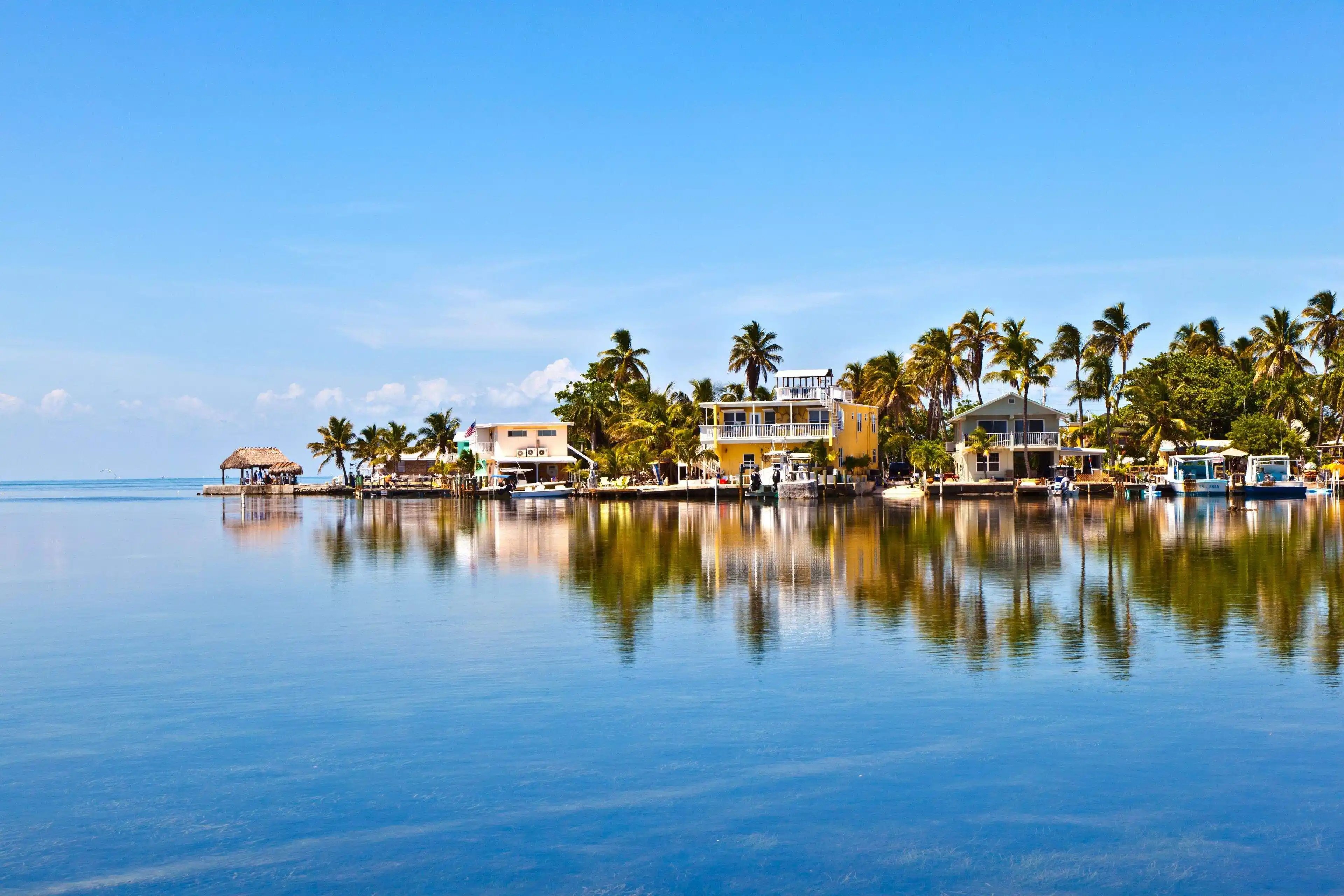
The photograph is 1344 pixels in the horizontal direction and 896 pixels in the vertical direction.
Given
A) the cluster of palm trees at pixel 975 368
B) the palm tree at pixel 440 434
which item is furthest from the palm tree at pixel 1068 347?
the palm tree at pixel 440 434

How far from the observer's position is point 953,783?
455 inches

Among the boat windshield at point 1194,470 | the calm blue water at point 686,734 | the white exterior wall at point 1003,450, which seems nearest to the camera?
the calm blue water at point 686,734

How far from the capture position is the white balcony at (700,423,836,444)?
8556 cm

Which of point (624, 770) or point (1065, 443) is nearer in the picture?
point (624, 770)

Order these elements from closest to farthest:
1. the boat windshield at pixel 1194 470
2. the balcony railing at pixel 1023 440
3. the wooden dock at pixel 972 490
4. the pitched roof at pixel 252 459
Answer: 1. the boat windshield at pixel 1194 470
2. the wooden dock at pixel 972 490
3. the balcony railing at pixel 1023 440
4. the pitched roof at pixel 252 459

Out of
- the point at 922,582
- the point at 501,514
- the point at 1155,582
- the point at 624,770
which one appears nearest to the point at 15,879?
the point at 624,770

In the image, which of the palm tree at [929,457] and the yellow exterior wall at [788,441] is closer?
the yellow exterior wall at [788,441]

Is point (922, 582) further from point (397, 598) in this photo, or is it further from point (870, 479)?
point (870, 479)

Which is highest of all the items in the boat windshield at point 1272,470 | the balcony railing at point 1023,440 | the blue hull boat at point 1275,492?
the balcony railing at point 1023,440

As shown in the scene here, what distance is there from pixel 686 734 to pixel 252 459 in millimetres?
124078

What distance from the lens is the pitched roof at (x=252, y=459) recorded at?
128 metres

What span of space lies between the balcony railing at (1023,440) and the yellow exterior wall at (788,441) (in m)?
10.5

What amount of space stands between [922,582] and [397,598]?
1241cm

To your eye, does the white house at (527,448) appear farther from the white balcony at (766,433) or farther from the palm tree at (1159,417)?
the palm tree at (1159,417)
